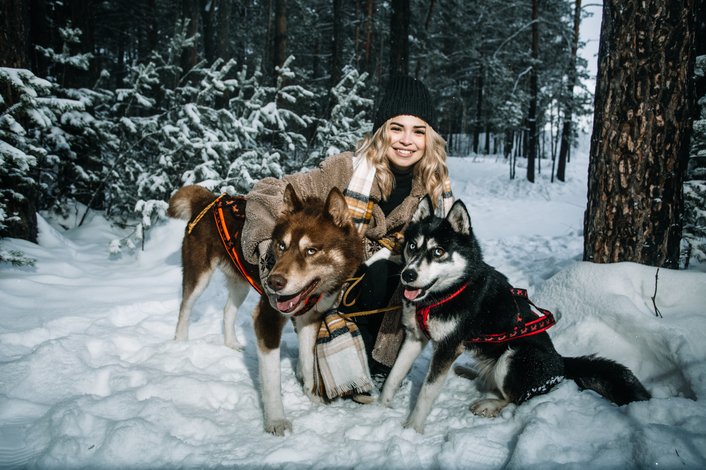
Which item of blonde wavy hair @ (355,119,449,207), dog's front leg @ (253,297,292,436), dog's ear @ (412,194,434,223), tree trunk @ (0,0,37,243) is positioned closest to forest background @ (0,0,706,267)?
tree trunk @ (0,0,37,243)

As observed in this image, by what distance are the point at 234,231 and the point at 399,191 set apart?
1.51 meters

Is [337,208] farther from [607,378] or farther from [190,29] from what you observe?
[190,29]

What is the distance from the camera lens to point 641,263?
3398 mm

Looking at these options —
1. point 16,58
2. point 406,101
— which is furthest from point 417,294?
point 16,58

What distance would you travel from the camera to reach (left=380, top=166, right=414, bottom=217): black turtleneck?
342 cm

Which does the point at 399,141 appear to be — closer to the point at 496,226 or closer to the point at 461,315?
the point at 461,315

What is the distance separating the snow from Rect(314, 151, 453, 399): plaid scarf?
0.17 m

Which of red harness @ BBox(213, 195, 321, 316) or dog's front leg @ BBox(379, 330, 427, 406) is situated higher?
red harness @ BBox(213, 195, 321, 316)

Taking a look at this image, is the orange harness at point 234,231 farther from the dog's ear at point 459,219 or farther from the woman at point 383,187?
the dog's ear at point 459,219

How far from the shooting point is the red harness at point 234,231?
3246 mm

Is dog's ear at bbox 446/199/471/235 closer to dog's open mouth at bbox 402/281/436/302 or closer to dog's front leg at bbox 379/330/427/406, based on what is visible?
dog's open mouth at bbox 402/281/436/302

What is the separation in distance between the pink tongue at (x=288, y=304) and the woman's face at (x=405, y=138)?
58.6 inches

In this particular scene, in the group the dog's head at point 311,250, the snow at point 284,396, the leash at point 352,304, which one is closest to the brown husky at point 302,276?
the dog's head at point 311,250

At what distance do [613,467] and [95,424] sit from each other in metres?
2.77
